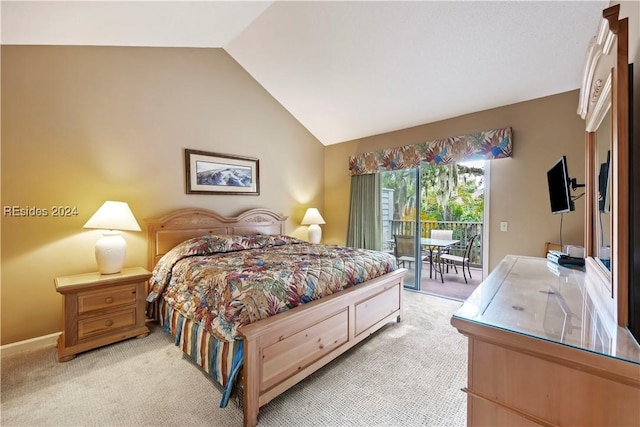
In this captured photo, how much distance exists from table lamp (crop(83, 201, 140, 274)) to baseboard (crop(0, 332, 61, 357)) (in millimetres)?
769

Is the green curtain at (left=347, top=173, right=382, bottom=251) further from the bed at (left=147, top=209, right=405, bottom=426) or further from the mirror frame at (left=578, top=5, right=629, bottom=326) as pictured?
the mirror frame at (left=578, top=5, right=629, bottom=326)

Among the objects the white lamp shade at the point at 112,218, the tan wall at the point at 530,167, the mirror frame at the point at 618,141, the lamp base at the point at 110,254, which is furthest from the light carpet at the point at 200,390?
the tan wall at the point at 530,167

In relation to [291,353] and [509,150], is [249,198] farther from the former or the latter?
[509,150]

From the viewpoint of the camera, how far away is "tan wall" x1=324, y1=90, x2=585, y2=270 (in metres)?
2.79

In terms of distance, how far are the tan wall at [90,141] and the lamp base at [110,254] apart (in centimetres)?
35

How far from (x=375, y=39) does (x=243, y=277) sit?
2.67m

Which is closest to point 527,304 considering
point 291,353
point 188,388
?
point 291,353

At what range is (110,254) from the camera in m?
2.46

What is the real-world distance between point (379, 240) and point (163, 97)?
11.8 ft

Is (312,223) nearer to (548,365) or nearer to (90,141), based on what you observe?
(90,141)

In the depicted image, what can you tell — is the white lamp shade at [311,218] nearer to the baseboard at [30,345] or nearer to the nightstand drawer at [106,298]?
the nightstand drawer at [106,298]

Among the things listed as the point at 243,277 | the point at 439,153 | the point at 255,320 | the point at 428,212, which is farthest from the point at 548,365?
the point at 428,212

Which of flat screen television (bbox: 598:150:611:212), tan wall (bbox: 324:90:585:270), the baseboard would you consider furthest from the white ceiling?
the baseboard

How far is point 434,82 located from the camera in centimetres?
311
